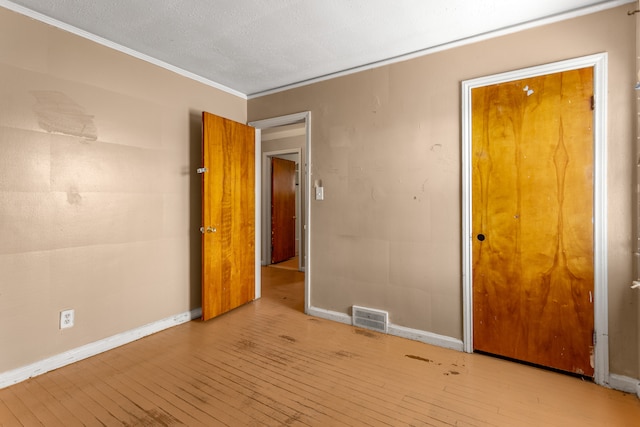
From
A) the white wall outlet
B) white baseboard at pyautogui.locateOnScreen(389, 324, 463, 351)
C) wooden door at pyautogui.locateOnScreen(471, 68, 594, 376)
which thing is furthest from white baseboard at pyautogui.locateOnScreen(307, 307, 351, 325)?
the white wall outlet

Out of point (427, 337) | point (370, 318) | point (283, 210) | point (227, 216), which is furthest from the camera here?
point (283, 210)

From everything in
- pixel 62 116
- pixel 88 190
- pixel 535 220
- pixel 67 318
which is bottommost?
pixel 67 318

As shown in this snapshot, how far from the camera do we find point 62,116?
2.28 metres

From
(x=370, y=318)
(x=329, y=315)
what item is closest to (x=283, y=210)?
(x=329, y=315)

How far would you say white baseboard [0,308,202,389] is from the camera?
81.7 inches

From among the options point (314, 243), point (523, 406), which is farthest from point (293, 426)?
point (314, 243)

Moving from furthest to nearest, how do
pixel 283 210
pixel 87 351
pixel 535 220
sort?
pixel 283 210
pixel 87 351
pixel 535 220

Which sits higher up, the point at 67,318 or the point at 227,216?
the point at 227,216

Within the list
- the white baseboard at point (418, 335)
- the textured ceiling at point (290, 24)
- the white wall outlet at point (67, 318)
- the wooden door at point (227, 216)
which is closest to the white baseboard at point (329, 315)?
the white baseboard at point (418, 335)

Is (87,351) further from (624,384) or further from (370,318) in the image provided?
(624,384)

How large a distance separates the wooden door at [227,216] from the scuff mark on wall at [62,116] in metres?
0.92

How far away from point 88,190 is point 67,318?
984 millimetres

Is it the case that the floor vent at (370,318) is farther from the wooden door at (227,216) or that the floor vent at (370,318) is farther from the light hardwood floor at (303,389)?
the wooden door at (227,216)

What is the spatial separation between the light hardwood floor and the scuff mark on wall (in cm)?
176
